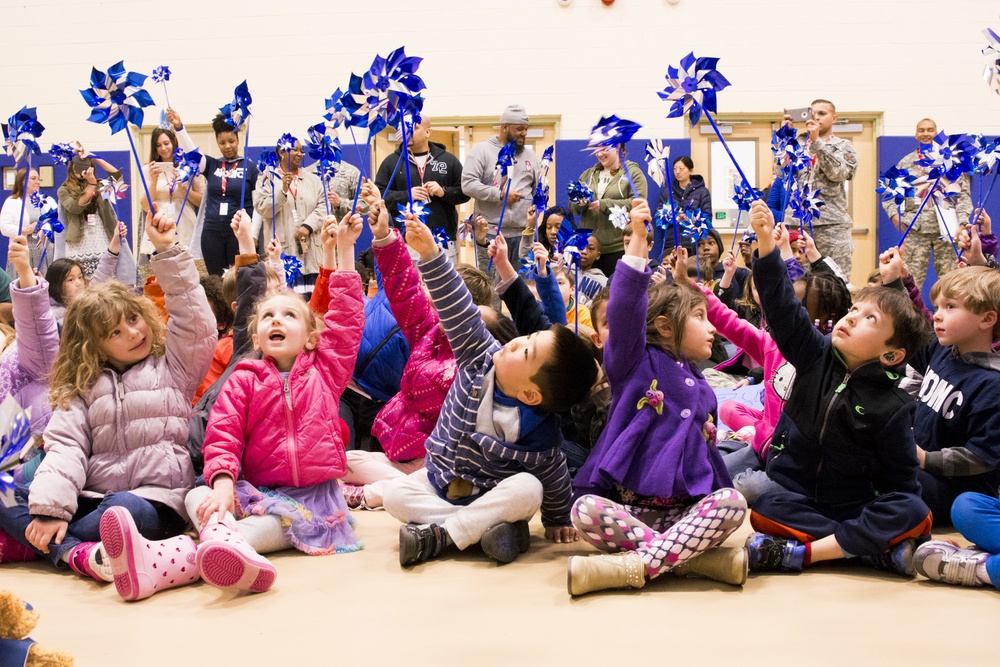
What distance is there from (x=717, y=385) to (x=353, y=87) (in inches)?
92.7

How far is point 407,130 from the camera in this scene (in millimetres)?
3191

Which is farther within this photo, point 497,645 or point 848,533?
point 848,533

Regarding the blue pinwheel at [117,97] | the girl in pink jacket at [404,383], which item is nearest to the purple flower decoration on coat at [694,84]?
the girl in pink jacket at [404,383]

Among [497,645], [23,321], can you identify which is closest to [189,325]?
[23,321]

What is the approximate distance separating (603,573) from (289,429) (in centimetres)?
98

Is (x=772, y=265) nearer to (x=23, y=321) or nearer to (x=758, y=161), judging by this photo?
(x=23, y=321)

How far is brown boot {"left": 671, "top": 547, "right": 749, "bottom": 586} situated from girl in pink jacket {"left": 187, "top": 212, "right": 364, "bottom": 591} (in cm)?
91

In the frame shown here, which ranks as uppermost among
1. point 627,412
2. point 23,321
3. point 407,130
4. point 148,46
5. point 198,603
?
point 148,46

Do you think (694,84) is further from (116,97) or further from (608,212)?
(608,212)

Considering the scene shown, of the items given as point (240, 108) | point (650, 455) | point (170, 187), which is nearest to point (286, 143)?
point (240, 108)

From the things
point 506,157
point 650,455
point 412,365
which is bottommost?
point 650,455

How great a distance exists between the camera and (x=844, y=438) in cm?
233

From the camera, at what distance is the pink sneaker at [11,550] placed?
8.16 ft

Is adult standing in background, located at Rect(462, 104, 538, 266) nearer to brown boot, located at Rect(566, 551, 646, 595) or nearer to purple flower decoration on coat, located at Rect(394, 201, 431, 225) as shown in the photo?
purple flower decoration on coat, located at Rect(394, 201, 431, 225)
